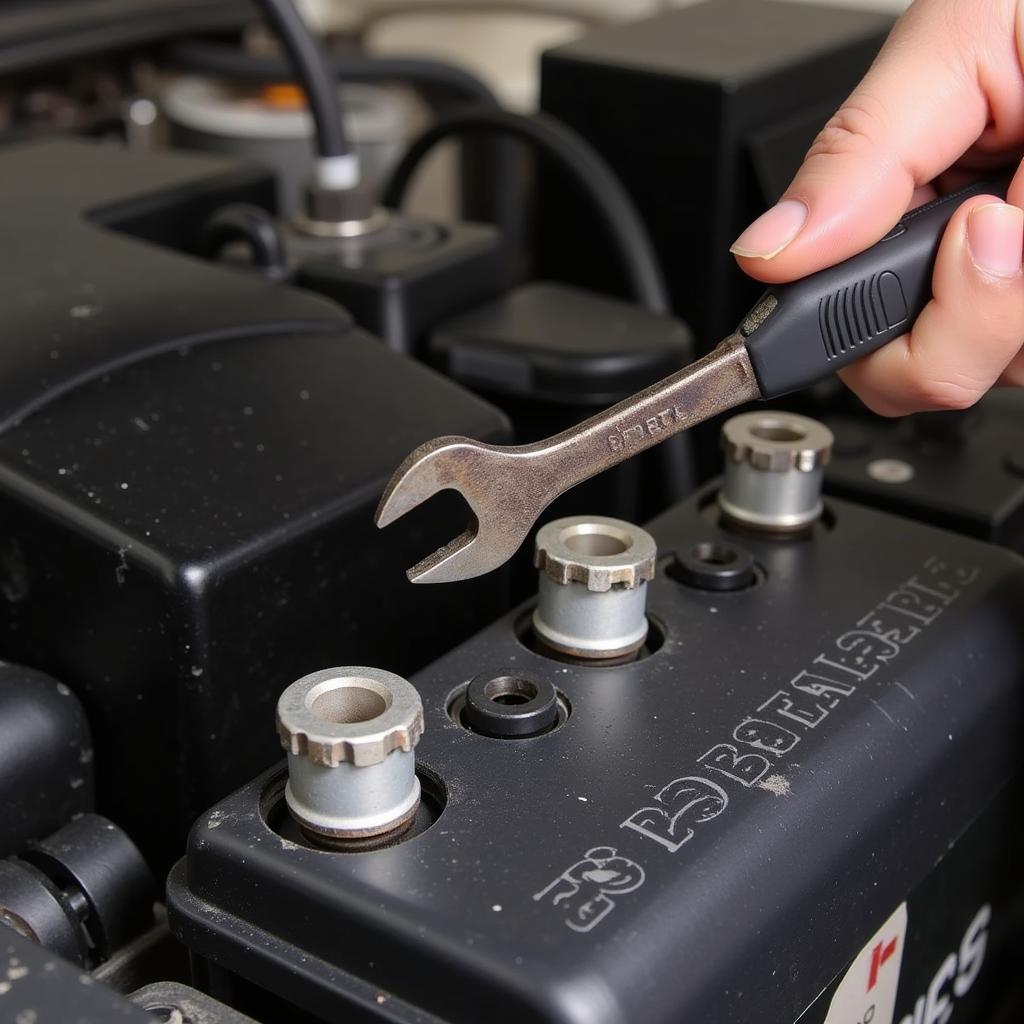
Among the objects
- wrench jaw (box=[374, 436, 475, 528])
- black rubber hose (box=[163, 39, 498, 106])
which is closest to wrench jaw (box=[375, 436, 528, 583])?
wrench jaw (box=[374, 436, 475, 528])

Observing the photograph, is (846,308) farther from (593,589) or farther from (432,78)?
(432,78)

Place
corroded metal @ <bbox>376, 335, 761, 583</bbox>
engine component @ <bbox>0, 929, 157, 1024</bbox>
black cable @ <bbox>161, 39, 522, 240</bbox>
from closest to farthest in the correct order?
engine component @ <bbox>0, 929, 157, 1024</bbox> < corroded metal @ <bbox>376, 335, 761, 583</bbox> < black cable @ <bbox>161, 39, 522, 240</bbox>

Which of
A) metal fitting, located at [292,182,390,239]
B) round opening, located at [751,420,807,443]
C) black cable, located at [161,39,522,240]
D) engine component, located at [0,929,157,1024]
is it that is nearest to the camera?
engine component, located at [0,929,157,1024]

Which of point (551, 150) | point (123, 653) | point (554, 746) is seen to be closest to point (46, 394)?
point (123, 653)

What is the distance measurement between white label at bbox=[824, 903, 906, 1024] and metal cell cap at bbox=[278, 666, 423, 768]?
0.16m

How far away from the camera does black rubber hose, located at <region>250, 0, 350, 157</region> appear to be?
71 centimetres

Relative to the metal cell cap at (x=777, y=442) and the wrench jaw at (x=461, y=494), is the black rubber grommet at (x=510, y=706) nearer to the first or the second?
the wrench jaw at (x=461, y=494)

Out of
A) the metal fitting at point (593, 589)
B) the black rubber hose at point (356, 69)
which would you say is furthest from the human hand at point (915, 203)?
the black rubber hose at point (356, 69)

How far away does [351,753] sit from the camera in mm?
374

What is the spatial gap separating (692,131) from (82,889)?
473 mm

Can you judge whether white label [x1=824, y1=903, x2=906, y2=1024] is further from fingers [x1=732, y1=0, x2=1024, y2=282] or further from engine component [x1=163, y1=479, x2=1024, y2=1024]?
fingers [x1=732, y1=0, x2=1024, y2=282]

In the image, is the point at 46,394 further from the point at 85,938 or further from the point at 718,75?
the point at 718,75

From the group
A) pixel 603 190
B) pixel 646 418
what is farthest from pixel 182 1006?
pixel 603 190

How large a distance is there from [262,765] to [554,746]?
11cm
